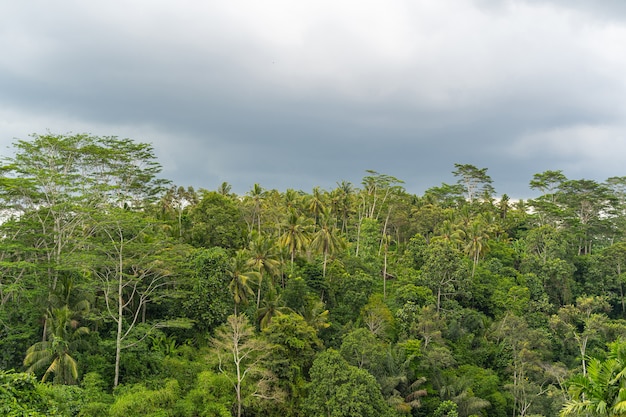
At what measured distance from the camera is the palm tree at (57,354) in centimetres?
2355

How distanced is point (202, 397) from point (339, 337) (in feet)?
44.5

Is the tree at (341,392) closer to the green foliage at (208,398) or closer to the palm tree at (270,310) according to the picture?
the green foliage at (208,398)

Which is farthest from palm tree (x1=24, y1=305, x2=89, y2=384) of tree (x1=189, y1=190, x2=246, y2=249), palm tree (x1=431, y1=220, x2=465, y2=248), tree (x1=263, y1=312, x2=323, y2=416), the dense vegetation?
palm tree (x1=431, y1=220, x2=465, y2=248)

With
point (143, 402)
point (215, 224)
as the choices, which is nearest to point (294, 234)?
point (215, 224)

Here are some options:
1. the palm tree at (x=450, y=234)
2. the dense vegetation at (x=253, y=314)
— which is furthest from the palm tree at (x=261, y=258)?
the palm tree at (x=450, y=234)

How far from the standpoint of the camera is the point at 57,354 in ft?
78.4

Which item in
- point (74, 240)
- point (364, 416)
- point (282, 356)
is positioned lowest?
point (364, 416)

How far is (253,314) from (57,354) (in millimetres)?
15629

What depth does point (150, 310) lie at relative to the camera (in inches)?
1353

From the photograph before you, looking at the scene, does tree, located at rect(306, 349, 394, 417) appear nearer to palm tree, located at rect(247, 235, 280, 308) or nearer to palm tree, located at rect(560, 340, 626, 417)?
palm tree, located at rect(247, 235, 280, 308)

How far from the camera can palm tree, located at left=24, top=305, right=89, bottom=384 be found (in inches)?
927

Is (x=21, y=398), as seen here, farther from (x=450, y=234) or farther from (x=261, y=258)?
(x=450, y=234)

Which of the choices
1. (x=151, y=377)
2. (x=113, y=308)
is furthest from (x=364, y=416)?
(x=113, y=308)

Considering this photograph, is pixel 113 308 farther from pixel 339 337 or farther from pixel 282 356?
pixel 339 337
